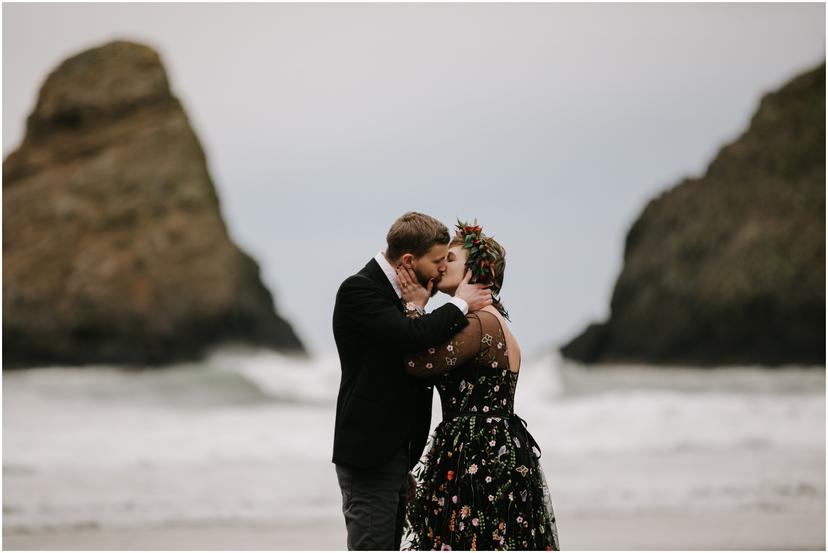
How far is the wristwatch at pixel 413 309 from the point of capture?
3687 millimetres

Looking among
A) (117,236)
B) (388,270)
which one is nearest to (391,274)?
(388,270)

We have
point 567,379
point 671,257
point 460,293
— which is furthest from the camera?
point 671,257

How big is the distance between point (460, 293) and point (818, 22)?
27.6 meters

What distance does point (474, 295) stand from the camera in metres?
3.73

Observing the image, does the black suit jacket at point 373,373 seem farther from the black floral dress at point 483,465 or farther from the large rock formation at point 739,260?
the large rock formation at point 739,260

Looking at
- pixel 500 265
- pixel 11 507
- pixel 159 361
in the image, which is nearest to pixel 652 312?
pixel 159 361

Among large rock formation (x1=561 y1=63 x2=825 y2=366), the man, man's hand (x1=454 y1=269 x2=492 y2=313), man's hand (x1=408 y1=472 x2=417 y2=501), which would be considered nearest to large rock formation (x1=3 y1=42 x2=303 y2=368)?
large rock formation (x1=561 y1=63 x2=825 y2=366)

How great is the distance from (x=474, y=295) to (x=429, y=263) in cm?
19

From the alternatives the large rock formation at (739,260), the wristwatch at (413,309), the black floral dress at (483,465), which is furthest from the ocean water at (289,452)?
the large rock formation at (739,260)

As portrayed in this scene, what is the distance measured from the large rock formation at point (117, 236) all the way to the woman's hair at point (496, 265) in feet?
86.7

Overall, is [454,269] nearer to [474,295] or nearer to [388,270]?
[474,295]

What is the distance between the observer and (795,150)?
1414 inches

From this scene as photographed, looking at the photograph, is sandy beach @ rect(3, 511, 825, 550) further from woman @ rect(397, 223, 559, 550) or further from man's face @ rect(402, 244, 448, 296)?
man's face @ rect(402, 244, 448, 296)

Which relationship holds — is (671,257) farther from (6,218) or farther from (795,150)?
(6,218)
